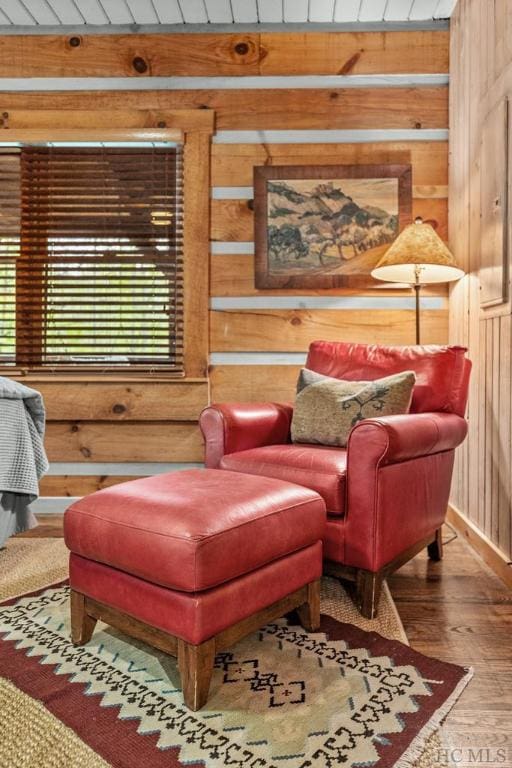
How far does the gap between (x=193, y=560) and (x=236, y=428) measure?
3.37 feet

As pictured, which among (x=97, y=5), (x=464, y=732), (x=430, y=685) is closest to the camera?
(x=464, y=732)

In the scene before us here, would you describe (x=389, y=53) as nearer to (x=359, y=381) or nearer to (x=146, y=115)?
(x=146, y=115)

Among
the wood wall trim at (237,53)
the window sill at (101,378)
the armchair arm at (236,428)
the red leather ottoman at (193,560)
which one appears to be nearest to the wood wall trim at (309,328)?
the window sill at (101,378)

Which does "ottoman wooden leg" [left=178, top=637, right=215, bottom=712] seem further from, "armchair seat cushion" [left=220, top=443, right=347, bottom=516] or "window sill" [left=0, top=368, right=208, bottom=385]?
"window sill" [left=0, top=368, right=208, bottom=385]

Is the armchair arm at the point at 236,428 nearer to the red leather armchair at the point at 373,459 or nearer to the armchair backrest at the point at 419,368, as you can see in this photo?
→ the red leather armchair at the point at 373,459

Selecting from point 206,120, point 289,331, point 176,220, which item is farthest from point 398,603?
point 206,120

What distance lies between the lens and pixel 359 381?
2.38 m

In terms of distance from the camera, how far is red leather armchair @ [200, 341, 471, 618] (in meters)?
1.75

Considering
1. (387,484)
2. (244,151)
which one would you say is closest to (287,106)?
(244,151)

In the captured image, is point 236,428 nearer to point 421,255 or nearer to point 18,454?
point 18,454

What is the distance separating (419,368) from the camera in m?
2.29

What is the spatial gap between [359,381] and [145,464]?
1.42 metres

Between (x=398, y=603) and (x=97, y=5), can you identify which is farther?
(x=97, y=5)

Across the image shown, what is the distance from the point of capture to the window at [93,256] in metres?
3.10
